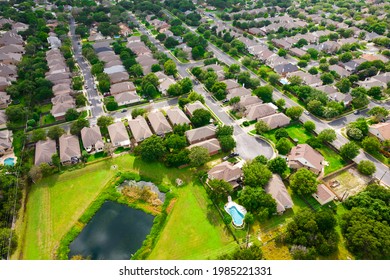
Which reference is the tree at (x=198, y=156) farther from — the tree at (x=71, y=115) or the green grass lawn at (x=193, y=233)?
the tree at (x=71, y=115)

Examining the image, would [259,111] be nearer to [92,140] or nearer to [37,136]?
[92,140]

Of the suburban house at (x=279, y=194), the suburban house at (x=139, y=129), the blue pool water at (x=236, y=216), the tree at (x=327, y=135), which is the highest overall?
the tree at (x=327, y=135)

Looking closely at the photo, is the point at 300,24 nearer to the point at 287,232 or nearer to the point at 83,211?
the point at 287,232

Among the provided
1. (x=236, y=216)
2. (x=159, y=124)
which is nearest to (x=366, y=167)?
(x=236, y=216)

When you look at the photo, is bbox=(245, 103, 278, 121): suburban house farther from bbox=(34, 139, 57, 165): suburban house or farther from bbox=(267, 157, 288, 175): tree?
bbox=(34, 139, 57, 165): suburban house

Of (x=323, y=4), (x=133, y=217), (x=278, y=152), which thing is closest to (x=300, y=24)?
(x=323, y=4)

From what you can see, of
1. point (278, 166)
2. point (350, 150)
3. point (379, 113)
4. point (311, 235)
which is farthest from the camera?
point (379, 113)

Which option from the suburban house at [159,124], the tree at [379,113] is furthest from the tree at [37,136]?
the tree at [379,113]
